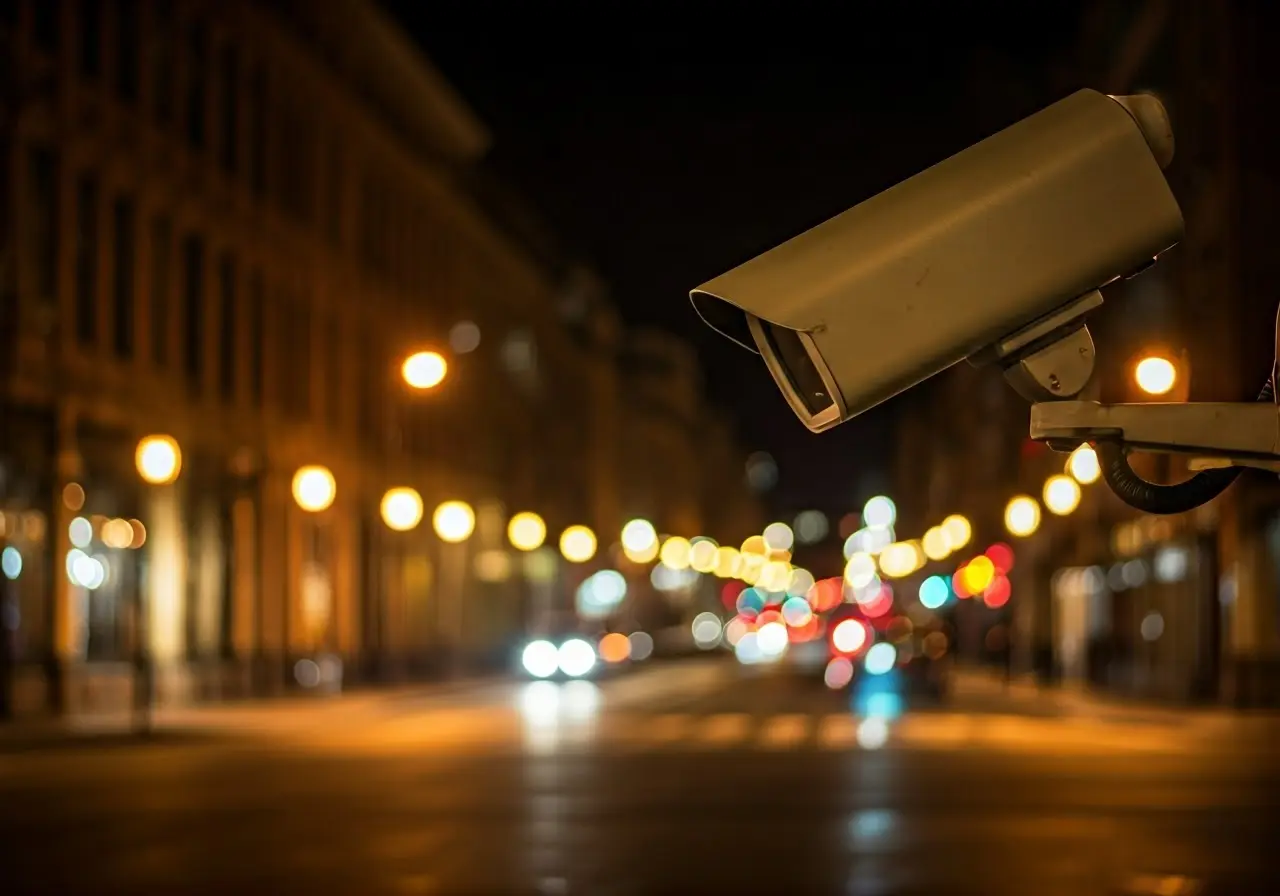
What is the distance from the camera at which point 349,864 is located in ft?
48.6

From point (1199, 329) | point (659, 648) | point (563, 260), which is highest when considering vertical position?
point (563, 260)

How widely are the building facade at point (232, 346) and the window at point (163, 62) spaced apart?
7 centimetres

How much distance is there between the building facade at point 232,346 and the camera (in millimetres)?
36031

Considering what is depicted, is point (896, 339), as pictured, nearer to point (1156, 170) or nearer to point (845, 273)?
point (845, 273)

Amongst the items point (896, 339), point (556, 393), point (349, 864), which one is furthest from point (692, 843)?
point (556, 393)

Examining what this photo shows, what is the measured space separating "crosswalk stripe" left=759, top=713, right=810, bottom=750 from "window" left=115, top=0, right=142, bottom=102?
→ 59.3ft

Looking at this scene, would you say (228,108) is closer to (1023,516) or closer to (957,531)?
(1023,516)

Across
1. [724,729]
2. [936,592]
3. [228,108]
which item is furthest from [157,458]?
[936,592]

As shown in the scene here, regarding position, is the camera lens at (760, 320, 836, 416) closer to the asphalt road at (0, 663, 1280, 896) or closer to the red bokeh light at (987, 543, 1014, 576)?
the asphalt road at (0, 663, 1280, 896)

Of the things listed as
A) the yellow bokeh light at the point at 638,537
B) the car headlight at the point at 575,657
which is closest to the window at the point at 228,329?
the car headlight at the point at 575,657

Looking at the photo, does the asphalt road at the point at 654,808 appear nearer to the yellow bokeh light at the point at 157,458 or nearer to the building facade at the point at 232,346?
the yellow bokeh light at the point at 157,458

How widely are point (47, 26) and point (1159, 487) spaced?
33.8 m

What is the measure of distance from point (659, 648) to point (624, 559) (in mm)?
9471

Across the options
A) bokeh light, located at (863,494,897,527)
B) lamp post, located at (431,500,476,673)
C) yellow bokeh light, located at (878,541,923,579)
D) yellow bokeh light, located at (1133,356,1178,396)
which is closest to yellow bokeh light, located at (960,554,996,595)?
yellow bokeh light, located at (878,541,923,579)
